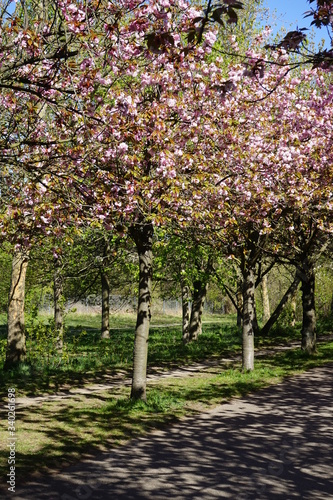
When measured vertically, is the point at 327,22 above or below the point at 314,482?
above

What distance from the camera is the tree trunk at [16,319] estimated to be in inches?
627

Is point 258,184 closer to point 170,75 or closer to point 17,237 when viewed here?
point 170,75

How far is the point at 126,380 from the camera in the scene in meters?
14.7

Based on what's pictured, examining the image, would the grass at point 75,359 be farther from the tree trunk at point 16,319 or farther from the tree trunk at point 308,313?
the tree trunk at point 308,313

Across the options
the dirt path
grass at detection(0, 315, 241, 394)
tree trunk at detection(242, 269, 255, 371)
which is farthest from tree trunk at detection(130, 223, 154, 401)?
tree trunk at detection(242, 269, 255, 371)

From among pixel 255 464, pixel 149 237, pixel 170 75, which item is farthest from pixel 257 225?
pixel 255 464

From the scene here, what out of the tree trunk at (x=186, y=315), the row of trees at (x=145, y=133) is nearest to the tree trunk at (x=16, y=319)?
the row of trees at (x=145, y=133)

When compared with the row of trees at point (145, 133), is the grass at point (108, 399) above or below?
below

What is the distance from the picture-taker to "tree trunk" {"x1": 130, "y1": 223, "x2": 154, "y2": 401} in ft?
37.1

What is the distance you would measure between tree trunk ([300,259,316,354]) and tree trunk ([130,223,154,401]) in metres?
9.53

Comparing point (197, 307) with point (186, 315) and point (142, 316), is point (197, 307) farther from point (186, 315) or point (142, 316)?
point (142, 316)

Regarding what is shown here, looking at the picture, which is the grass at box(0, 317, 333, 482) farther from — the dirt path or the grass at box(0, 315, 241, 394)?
the dirt path

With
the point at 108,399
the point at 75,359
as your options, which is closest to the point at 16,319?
the point at 75,359

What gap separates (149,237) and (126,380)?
4.94 metres
